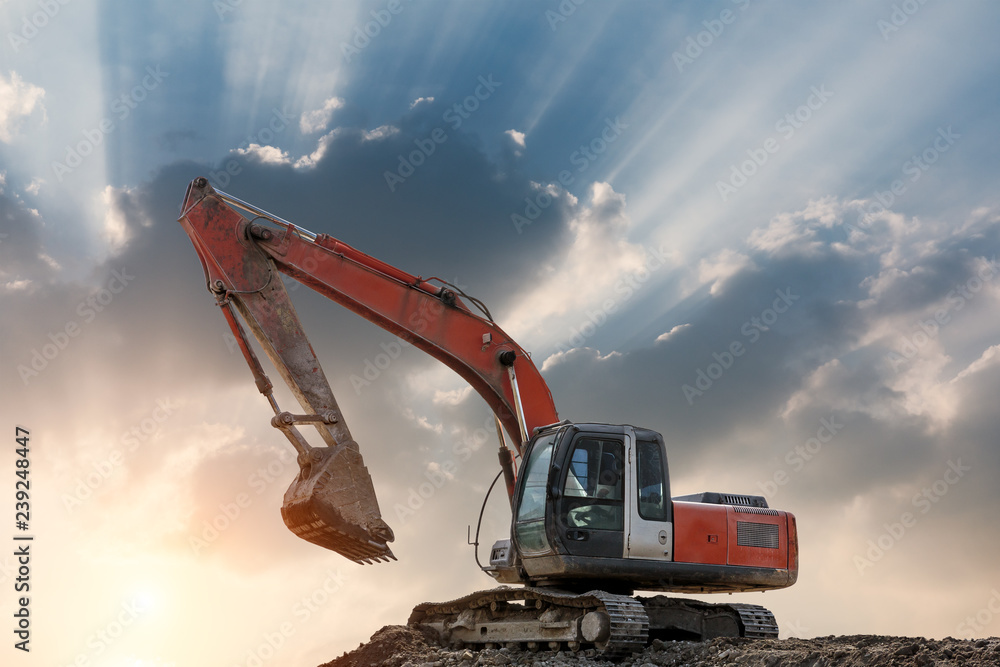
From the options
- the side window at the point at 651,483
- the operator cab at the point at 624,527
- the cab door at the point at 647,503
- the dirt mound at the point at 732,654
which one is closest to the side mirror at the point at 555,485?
the operator cab at the point at 624,527

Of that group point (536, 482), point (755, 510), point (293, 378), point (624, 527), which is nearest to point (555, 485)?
point (536, 482)

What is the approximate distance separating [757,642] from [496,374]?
384cm

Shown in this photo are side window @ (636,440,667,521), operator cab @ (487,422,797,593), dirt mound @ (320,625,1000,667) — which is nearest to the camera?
dirt mound @ (320,625,1000,667)

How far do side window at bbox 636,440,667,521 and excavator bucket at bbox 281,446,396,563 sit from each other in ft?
8.48

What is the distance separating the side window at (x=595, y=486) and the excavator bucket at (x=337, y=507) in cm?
201

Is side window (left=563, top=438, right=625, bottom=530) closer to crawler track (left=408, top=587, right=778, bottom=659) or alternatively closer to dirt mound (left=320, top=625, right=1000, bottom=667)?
crawler track (left=408, top=587, right=778, bottom=659)

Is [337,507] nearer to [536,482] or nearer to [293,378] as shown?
[293,378]

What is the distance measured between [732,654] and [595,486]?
74.8 inches

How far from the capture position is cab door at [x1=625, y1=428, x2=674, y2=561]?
858cm

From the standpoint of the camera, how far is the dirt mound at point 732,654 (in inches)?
250

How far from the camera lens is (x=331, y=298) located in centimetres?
1034

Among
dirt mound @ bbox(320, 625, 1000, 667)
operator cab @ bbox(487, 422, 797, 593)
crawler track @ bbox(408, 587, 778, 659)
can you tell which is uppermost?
operator cab @ bbox(487, 422, 797, 593)

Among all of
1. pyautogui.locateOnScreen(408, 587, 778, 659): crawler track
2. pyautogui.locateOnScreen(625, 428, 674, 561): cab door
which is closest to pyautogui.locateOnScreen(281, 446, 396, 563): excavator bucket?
pyautogui.locateOnScreen(408, 587, 778, 659): crawler track

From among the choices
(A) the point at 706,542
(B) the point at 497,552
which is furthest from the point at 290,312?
(A) the point at 706,542
